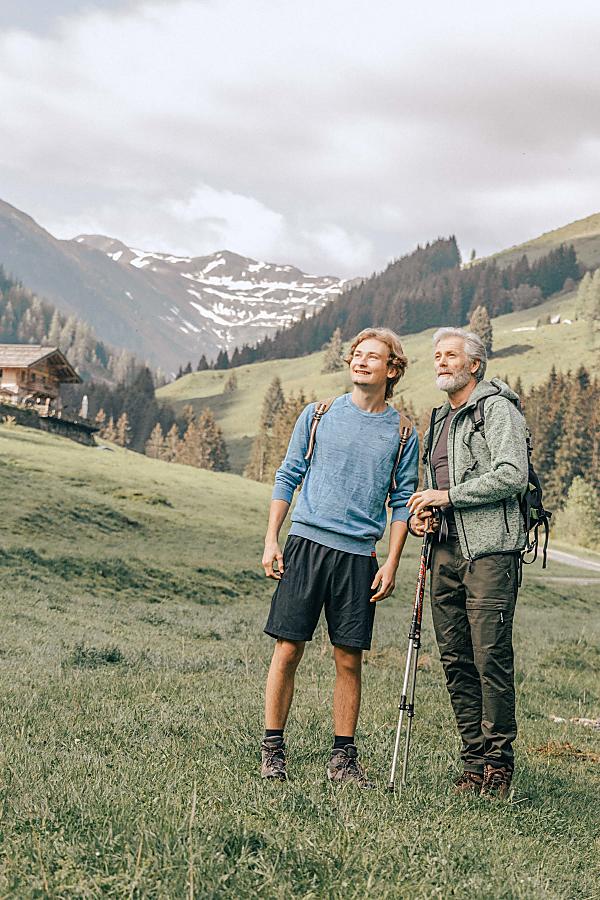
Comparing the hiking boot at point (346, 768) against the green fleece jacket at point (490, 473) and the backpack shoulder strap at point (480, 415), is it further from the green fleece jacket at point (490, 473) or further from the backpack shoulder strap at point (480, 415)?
the backpack shoulder strap at point (480, 415)

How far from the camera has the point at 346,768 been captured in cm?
609

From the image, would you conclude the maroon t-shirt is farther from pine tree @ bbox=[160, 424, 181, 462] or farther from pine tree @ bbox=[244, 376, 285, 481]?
pine tree @ bbox=[160, 424, 181, 462]

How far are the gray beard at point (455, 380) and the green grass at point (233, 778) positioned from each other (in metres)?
3.00

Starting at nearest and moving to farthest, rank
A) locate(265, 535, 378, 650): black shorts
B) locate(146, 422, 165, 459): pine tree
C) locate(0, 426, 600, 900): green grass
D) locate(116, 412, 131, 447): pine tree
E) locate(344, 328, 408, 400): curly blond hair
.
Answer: locate(0, 426, 600, 900): green grass < locate(265, 535, 378, 650): black shorts < locate(344, 328, 408, 400): curly blond hair < locate(146, 422, 165, 459): pine tree < locate(116, 412, 131, 447): pine tree

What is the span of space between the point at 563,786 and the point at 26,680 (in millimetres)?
5592

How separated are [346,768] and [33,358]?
8096cm

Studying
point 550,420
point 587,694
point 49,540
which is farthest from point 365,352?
point 550,420

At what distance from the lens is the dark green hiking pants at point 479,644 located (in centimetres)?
642

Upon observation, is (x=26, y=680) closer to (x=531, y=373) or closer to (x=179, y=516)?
(x=179, y=516)

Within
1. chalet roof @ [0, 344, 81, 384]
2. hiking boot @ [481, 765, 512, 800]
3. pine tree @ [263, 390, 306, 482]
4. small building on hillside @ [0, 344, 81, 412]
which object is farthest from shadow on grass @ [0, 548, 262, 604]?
pine tree @ [263, 390, 306, 482]

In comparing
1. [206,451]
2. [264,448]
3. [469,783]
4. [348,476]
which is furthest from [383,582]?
[264,448]

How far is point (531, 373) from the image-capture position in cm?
19512

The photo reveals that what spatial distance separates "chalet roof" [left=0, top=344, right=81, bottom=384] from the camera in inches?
3209

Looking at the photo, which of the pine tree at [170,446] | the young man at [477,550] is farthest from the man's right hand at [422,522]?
the pine tree at [170,446]
